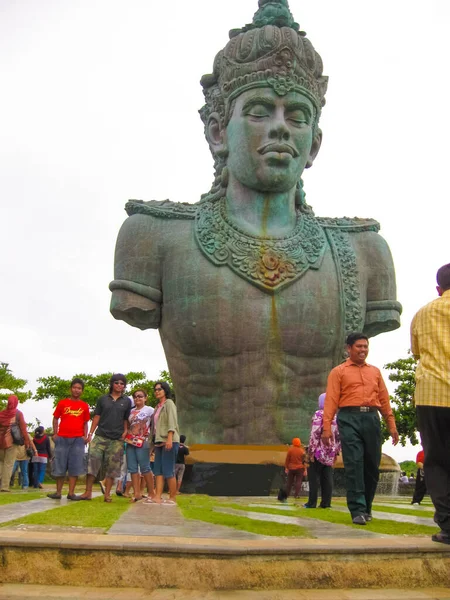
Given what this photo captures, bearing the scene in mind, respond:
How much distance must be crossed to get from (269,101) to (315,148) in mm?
1891

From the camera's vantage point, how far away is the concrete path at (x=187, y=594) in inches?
153

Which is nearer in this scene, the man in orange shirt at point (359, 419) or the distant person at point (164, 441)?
the man in orange shirt at point (359, 419)

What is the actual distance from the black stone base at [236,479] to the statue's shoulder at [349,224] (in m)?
4.81

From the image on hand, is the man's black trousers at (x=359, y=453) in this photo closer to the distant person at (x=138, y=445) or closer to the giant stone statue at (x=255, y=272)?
the distant person at (x=138, y=445)

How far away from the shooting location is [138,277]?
1259cm

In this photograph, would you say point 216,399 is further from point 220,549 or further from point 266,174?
point 220,549

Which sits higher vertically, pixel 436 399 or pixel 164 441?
pixel 436 399

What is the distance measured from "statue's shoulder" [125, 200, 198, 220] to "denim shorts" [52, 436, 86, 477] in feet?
17.3

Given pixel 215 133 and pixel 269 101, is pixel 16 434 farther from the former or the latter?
pixel 269 101

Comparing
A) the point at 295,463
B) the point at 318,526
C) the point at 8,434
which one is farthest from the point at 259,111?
the point at 318,526

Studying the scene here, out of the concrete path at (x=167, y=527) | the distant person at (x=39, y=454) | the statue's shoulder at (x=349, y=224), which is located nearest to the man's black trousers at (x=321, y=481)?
the concrete path at (x=167, y=527)

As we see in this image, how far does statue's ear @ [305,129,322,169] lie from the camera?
13703 millimetres

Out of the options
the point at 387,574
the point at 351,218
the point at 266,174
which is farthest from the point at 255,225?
the point at 387,574

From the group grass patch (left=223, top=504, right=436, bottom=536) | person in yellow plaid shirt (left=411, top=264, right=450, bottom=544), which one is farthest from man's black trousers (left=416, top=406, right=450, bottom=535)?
grass patch (left=223, top=504, right=436, bottom=536)
